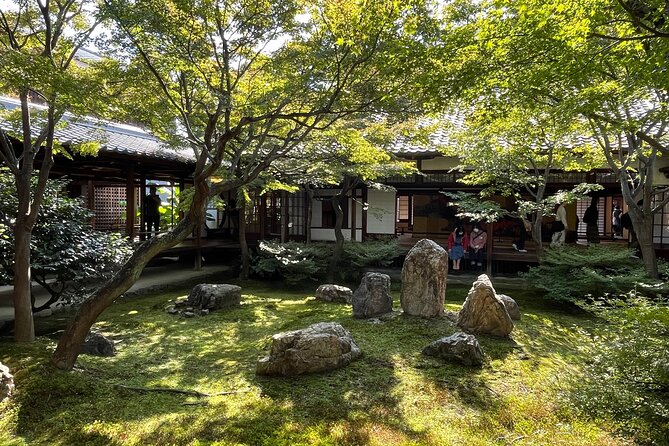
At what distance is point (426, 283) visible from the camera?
7.90 metres

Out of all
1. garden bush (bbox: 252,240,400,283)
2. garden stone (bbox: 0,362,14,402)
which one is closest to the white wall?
garden bush (bbox: 252,240,400,283)

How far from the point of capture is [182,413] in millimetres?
4293

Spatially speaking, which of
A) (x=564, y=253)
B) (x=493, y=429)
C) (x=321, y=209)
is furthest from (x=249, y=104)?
(x=321, y=209)

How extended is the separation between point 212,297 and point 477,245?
8.08 meters

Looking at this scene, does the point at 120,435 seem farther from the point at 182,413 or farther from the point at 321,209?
the point at 321,209

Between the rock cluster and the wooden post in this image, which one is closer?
the rock cluster

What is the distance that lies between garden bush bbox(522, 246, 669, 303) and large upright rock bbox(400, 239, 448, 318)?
9.58 ft

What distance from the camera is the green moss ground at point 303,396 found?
391 cm

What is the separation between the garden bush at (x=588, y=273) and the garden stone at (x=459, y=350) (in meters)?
3.96

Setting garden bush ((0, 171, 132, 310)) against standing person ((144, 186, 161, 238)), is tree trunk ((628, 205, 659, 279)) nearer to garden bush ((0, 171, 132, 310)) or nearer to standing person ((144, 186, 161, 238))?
garden bush ((0, 171, 132, 310))

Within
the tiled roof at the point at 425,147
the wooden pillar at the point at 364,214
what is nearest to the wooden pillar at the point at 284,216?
the wooden pillar at the point at 364,214

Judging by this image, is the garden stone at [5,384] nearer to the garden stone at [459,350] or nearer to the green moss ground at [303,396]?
the green moss ground at [303,396]

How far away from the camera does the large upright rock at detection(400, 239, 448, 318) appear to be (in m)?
7.90

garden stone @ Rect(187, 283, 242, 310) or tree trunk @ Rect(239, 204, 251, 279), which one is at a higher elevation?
tree trunk @ Rect(239, 204, 251, 279)
